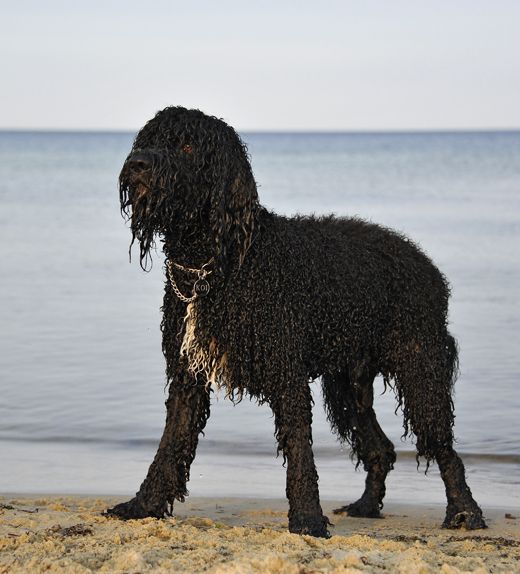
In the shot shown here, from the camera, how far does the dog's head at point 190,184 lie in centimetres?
450

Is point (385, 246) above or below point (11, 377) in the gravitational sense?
above

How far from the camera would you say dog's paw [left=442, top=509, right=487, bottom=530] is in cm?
562

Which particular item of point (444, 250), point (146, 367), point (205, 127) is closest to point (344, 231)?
point (205, 127)

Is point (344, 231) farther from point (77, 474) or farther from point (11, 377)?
point (11, 377)

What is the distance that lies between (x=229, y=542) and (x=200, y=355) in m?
1.05

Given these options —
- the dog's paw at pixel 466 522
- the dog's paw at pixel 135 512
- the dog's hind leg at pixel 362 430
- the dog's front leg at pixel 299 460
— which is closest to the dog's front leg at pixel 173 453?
the dog's paw at pixel 135 512

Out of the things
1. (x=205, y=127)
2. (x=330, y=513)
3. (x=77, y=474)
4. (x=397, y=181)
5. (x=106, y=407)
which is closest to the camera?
(x=205, y=127)

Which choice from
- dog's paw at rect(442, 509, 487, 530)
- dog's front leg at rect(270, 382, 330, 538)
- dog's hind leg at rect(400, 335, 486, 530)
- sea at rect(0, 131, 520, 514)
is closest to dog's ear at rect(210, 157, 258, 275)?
sea at rect(0, 131, 520, 514)

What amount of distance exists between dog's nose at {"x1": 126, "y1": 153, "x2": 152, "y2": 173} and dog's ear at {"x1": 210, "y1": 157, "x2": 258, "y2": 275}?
41 centimetres

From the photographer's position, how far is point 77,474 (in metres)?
6.88

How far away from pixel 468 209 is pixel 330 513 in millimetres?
22812

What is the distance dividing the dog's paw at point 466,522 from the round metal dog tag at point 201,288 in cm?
230

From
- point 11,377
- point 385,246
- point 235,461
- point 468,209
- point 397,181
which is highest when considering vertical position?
point 397,181

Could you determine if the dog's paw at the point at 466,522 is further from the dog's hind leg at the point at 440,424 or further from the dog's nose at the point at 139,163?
the dog's nose at the point at 139,163
